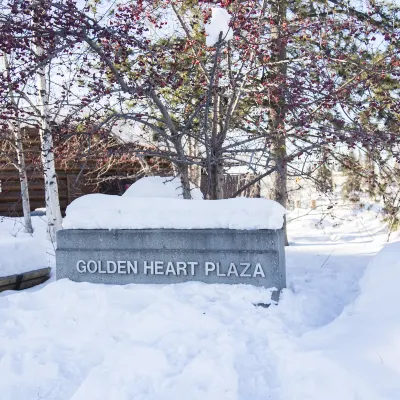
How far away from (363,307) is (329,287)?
4.39 feet

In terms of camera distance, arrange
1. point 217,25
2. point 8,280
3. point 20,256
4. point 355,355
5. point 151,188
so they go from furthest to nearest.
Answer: point 20,256 → point 8,280 → point 151,188 → point 217,25 → point 355,355

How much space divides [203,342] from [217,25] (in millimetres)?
3515

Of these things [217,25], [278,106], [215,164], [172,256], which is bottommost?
[172,256]

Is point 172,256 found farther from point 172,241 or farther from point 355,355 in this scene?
point 355,355

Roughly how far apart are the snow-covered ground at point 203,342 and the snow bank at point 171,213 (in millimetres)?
745

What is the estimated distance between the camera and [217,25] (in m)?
5.37

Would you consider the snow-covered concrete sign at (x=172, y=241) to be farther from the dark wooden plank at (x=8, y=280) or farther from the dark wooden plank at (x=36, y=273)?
the dark wooden plank at (x=36, y=273)

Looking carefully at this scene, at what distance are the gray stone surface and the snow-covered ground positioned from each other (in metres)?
0.19

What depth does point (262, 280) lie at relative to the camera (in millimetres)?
5348

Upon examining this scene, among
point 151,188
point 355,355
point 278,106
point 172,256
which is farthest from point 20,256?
point 355,355

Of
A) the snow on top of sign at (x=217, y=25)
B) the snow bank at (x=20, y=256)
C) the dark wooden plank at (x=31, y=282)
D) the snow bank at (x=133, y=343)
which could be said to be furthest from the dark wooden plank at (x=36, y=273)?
the snow on top of sign at (x=217, y=25)

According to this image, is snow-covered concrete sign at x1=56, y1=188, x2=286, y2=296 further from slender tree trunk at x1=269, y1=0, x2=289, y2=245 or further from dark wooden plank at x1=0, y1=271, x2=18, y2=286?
dark wooden plank at x1=0, y1=271, x2=18, y2=286

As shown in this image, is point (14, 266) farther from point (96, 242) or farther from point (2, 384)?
point (2, 384)

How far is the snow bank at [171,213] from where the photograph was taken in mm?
5445
